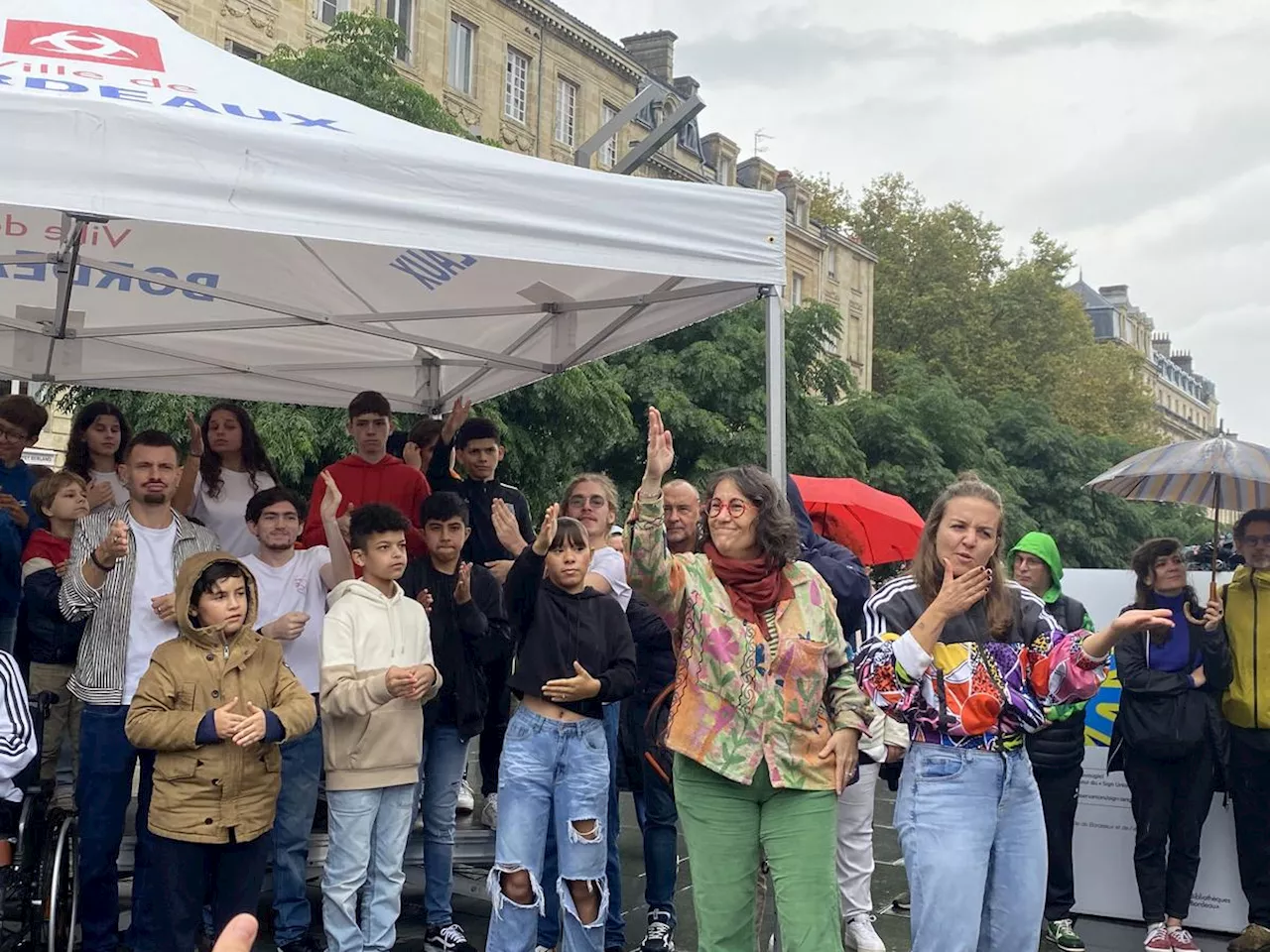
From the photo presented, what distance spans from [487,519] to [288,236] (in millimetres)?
2069

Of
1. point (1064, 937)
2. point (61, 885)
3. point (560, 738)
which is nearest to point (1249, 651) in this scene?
point (1064, 937)

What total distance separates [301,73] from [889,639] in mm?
13801

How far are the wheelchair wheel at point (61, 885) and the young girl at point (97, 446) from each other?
1578mm

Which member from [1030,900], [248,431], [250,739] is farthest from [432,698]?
[1030,900]

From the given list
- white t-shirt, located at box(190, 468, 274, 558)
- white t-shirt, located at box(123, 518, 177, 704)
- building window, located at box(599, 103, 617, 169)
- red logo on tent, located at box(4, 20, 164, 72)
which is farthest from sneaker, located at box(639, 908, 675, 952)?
building window, located at box(599, 103, 617, 169)

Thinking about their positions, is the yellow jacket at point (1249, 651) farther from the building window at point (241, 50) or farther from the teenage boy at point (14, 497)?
the building window at point (241, 50)

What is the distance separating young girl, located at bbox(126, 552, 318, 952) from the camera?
4.41 metres

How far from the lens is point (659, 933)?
5.45 metres

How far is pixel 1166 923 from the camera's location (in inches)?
252

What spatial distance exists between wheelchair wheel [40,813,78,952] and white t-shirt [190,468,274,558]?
1.54 meters

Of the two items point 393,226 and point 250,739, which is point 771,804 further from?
point 393,226

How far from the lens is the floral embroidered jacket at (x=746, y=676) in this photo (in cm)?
Result: 367

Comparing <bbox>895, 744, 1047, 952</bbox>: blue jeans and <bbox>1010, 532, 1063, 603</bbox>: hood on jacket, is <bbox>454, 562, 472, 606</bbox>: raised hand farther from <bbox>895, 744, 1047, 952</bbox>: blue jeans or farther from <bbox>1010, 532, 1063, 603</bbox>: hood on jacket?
<bbox>1010, 532, 1063, 603</bbox>: hood on jacket

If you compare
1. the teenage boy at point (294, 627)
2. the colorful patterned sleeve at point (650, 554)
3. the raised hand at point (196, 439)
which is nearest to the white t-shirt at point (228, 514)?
the raised hand at point (196, 439)
